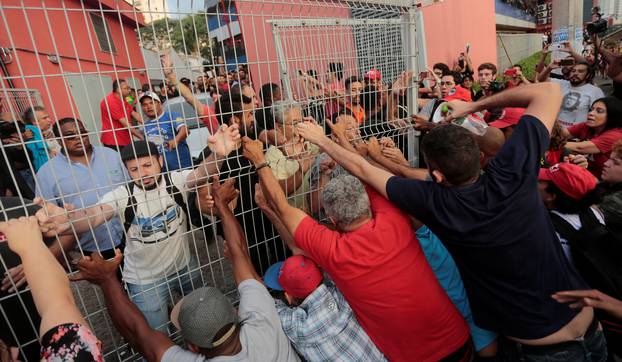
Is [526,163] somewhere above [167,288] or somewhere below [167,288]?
above

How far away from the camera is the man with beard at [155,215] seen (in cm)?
185

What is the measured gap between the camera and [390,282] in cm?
167

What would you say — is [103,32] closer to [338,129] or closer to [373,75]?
[373,75]

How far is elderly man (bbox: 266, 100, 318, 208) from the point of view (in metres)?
2.20

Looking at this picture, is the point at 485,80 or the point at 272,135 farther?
the point at 485,80

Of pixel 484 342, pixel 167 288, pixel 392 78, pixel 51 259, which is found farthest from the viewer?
pixel 392 78

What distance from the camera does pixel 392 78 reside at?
2.96m

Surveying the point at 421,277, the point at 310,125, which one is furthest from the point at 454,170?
the point at 310,125

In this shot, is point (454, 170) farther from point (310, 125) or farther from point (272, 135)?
point (272, 135)

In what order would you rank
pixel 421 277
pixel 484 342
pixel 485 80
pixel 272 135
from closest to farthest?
pixel 421 277
pixel 484 342
pixel 272 135
pixel 485 80

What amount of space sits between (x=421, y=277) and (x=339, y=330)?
1.61 ft

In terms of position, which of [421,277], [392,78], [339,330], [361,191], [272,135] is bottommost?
[339,330]

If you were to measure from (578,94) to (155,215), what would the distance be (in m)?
4.81

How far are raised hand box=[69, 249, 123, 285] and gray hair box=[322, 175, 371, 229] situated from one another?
1.04 meters
